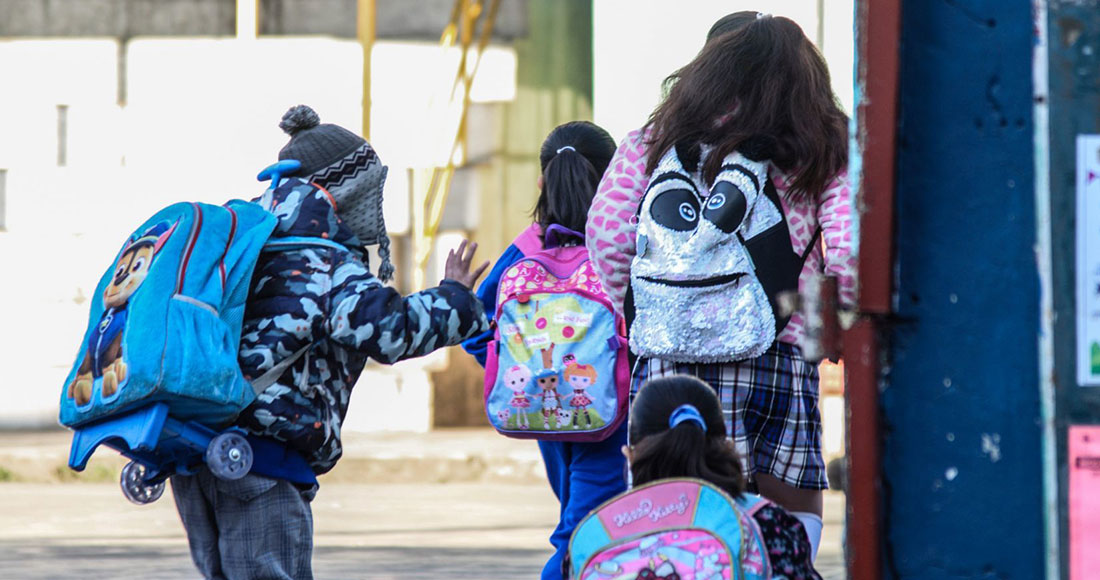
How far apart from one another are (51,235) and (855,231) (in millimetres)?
11355

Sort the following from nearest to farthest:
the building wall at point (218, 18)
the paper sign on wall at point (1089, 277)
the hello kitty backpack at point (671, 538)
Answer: the paper sign on wall at point (1089, 277), the hello kitty backpack at point (671, 538), the building wall at point (218, 18)

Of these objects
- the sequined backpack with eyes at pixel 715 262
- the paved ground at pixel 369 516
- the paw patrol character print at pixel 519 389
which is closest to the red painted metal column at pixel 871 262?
the sequined backpack with eyes at pixel 715 262

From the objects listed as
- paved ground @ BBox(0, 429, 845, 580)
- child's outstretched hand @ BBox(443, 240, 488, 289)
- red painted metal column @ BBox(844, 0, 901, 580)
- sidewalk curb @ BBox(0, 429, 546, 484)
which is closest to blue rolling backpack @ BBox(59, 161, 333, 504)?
child's outstretched hand @ BBox(443, 240, 488, 289)

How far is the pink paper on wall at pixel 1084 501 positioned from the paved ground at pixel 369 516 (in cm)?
419

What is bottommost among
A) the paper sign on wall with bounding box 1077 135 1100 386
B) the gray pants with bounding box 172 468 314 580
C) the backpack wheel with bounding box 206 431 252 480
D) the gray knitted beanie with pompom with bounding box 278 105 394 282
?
the gray pants with bounding box 172 468 314 580

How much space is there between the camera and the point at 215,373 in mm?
4012

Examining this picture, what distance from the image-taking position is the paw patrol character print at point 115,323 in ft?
13.3

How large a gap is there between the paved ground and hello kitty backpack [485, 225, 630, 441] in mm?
1878

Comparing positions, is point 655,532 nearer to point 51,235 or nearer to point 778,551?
point 778,551

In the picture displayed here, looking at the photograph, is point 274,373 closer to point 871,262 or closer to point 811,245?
point 811,245

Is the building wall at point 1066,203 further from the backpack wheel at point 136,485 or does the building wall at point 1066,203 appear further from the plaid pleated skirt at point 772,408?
the backpack wheel at point 136,485

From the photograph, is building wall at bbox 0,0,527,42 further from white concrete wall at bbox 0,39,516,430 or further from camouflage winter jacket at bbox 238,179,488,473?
camouflage winter jacket at bbox 238,179,488,473

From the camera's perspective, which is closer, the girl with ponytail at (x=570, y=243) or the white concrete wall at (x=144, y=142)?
the girl with ponytail at (x=570, y=243)

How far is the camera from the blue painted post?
2.67 m
